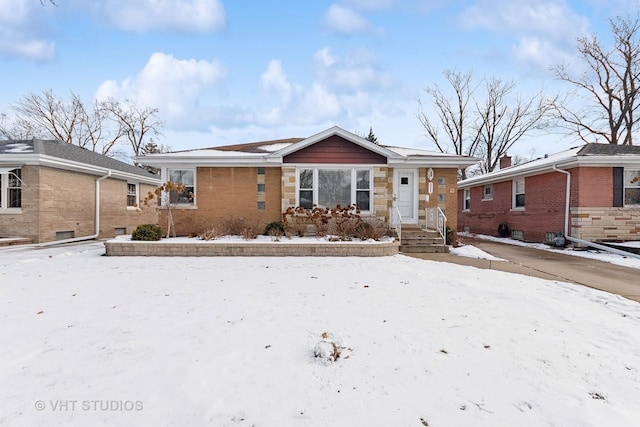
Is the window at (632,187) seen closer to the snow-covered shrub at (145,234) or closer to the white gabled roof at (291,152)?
the white gabled roof at (291,152)

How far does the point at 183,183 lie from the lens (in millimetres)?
11633

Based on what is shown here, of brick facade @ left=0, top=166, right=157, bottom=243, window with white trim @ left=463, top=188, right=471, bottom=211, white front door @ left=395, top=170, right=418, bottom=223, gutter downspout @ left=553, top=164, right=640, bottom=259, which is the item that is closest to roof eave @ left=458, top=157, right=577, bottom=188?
gutter downspout @ left=553, top=164, right=640, bottom=259

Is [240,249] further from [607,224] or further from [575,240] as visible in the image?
[607,224]

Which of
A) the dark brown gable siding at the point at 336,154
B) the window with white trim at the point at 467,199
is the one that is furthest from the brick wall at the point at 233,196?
the window with white trim at the point at 467,199

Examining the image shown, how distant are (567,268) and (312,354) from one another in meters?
7.77

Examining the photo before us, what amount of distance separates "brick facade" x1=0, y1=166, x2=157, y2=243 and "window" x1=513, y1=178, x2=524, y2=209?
1706 centimetres

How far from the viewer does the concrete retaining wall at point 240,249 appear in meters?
8.59

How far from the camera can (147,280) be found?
591cm

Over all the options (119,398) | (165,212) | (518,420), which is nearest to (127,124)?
(165,212)

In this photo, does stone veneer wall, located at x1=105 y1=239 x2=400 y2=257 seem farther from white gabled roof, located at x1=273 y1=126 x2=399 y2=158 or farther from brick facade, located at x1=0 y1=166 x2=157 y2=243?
white gabled roof, located at x1=273 y1=126 x2=399 y2=158

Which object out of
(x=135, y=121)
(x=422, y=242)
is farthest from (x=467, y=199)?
(x=135, y=121)

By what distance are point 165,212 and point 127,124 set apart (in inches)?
974

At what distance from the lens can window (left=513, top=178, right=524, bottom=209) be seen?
46.8 ft

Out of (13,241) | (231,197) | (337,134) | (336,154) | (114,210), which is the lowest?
(13,241)
